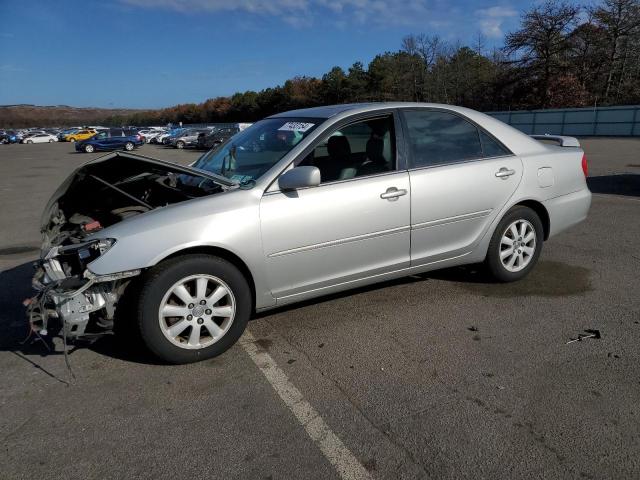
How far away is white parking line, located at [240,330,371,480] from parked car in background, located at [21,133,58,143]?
65.8m

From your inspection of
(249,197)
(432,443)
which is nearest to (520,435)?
(432,443)

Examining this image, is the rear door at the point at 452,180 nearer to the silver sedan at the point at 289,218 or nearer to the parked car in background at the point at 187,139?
the silver sedan at the point at 289,218

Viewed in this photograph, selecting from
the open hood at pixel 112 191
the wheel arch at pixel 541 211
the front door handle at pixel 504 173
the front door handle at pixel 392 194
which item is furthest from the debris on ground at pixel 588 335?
the open hood at pixel 112 191

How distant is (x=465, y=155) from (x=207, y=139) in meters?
33.0

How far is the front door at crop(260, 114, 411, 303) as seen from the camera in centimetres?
350

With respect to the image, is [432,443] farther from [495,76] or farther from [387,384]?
[495,76]

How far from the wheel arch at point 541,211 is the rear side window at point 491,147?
1.58ft

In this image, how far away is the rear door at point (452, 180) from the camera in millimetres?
4016

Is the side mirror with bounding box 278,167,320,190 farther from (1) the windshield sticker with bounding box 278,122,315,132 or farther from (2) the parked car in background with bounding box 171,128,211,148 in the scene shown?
(2) the parked car in background with bounding box 171,128,211,148

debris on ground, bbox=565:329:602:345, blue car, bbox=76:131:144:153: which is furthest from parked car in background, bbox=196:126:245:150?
debris on ground, bbox=565:329:602:345

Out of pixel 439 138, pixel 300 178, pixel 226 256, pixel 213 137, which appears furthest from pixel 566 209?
pixel 213 137

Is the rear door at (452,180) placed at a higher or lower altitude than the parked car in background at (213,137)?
higher

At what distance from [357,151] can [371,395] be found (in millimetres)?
1928

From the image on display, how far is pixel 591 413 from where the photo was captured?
8.94ft
